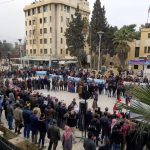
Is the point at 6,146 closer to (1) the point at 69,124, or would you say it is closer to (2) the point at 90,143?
(2) the point at 90,143

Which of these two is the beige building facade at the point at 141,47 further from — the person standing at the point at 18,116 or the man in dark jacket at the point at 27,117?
the man in dark jacket at the point at 27,117

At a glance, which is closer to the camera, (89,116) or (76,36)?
(89,116)

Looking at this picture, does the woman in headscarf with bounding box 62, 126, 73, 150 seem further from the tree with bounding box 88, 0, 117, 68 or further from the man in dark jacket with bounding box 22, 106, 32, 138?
the tree with bounding box 88, 0, 117, 68

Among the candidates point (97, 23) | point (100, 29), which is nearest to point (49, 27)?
point (97, 23)

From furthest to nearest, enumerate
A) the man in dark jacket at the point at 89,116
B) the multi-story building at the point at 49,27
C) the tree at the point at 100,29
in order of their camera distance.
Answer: the multi-story building at the point at 49,27 → the tree at the point at 100,29 → the man in dark jacket at the point at 89,116

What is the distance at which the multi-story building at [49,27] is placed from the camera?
56406 mm

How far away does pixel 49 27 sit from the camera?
57.2m

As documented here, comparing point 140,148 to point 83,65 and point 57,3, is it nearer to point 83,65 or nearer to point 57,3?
point 83,65

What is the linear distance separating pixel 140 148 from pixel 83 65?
40449 mm

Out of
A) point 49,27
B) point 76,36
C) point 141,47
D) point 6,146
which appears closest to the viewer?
point 6,146

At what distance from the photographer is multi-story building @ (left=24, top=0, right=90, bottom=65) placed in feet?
185

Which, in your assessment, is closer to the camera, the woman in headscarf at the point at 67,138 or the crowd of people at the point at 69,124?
the crowd of people at the point at 69,124

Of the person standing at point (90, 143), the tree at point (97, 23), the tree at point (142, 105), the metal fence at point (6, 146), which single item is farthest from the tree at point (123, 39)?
the tree at point (142, 105)

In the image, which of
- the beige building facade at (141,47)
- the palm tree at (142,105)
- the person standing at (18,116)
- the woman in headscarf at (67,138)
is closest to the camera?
the palm tree at (142,105)
